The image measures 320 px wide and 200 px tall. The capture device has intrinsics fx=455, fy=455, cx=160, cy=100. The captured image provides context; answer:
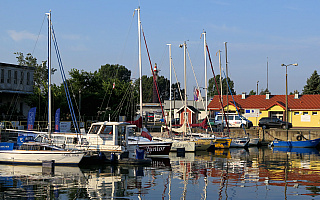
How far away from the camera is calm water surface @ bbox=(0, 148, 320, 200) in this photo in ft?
71.7

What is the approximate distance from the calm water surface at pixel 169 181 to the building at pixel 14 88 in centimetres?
2332

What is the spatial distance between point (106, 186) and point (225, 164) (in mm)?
13852

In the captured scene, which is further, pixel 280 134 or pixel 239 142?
pixel 280 134

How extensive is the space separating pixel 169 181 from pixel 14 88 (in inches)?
1394

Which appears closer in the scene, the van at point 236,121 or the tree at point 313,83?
Result: the van at point 236,121

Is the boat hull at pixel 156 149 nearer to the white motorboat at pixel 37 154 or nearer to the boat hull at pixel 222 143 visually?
the white motorboat at pixel 37 154

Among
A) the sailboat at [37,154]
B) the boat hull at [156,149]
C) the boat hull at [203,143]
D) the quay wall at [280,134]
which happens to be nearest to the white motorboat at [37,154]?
the sailboat at [37,154]

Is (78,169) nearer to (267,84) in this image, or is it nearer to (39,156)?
(39,156)

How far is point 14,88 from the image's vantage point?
55781 millimetres

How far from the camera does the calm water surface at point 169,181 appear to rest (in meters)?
21.8

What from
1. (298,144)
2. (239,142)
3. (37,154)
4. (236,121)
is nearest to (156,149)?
(37,154)

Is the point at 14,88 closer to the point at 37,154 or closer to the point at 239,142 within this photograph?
the point at 37,154

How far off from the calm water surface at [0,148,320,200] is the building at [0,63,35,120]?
2332 centimetres

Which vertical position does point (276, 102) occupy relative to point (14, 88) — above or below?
below
